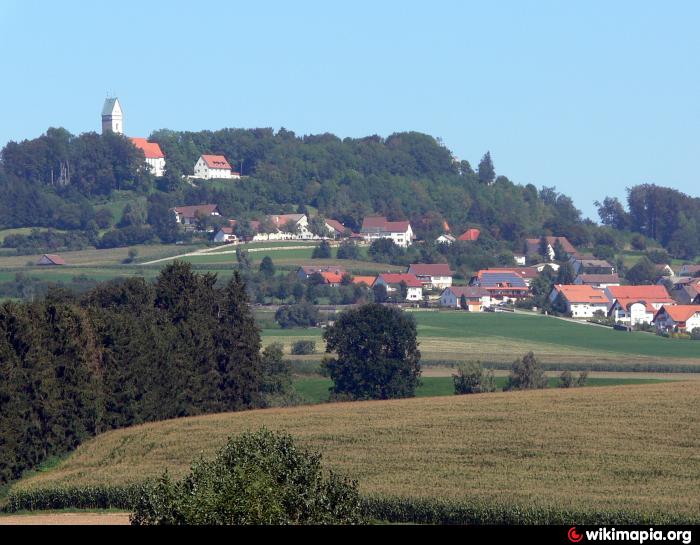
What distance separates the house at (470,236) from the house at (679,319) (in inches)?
2596

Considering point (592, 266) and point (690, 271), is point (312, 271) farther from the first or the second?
point (690, 271)

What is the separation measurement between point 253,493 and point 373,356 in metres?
55.7

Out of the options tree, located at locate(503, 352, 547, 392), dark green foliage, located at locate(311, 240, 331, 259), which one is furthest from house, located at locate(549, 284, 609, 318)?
tree, located at locate(503, 352, 547, 392)

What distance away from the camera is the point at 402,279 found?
13988 centimetres

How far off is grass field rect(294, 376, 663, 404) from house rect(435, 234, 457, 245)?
3999 inches

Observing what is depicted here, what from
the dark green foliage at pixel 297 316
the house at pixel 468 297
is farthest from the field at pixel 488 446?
the house at pixel 468 297

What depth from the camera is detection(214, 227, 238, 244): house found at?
166188mm

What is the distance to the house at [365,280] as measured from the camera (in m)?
137

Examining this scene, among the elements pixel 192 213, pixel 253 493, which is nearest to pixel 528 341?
pixel 253 493

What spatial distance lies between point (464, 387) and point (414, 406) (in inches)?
616

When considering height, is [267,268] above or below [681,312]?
above

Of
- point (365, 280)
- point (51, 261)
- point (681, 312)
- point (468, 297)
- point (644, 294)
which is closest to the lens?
point (681, 312)

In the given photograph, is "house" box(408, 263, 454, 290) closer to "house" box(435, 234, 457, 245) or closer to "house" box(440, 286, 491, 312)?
"house" box(440, 286, 491, 312)
